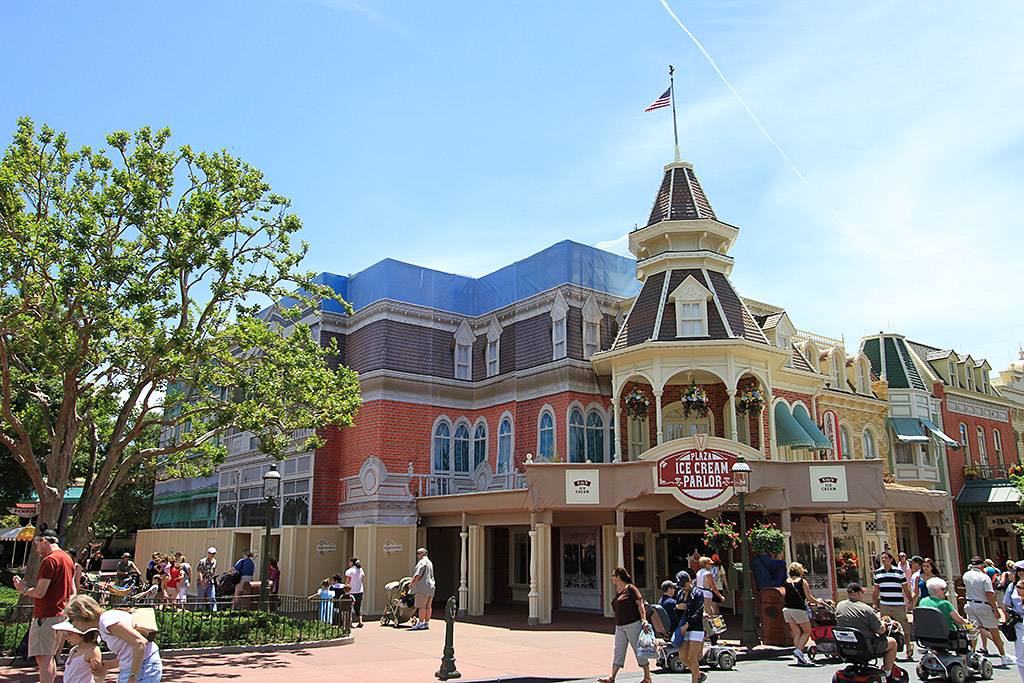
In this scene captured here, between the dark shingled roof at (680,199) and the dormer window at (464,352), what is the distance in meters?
7.51

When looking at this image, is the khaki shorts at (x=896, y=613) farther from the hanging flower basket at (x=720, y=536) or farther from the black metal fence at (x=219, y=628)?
the black metal fence at (x=219, y=628)

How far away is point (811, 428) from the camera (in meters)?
25.6

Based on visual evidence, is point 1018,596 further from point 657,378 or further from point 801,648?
point 657,378

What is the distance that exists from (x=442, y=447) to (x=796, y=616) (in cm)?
1523

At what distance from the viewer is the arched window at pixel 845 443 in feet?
96.5

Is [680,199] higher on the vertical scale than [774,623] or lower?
higher

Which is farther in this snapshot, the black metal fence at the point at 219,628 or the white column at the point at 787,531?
the white column at the point at 787,531

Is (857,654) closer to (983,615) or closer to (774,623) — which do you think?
(983,615)

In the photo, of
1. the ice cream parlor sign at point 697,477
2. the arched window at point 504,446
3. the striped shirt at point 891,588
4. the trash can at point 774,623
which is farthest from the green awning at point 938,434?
the striped shirt at point 891,588

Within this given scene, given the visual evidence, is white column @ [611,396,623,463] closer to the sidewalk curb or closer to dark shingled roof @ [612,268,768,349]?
dark shingled roof @ [612,268,768,349]

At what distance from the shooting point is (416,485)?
25.3 m

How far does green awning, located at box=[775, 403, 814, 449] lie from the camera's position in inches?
966

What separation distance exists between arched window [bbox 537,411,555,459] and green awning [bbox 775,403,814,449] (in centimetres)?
673

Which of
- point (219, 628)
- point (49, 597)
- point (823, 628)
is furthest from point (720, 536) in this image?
point (49, 597)
